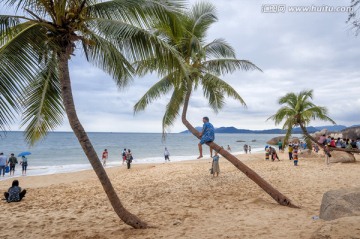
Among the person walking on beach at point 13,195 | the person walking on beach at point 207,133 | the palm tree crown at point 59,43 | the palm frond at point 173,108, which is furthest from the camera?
the palm frond at point 173,108

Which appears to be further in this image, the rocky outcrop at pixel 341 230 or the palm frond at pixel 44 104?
the palm frond at pixel 44 104

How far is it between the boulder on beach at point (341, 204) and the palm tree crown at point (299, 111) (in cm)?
1355

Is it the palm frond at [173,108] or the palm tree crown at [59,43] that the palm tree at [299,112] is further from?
the palm tree crown at [59,43]

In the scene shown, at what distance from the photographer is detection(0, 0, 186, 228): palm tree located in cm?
489

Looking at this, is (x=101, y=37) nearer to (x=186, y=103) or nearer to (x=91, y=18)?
(x=91, y=18)

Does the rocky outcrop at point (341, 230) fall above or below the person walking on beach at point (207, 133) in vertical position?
below

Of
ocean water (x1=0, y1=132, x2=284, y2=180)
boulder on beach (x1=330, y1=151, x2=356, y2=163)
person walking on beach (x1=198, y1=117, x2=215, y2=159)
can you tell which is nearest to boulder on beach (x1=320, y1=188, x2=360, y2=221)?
person walking on beach (x1=198, y1=117, x2=215, y2=159)

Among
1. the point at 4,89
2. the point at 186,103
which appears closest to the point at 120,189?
the point at 186,103

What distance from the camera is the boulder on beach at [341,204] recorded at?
4.94 metres

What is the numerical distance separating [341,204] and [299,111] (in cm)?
1467

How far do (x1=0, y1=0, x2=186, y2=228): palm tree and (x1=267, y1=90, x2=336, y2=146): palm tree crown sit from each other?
48.6 feet

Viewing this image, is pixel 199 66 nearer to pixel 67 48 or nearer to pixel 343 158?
pixel 67 48

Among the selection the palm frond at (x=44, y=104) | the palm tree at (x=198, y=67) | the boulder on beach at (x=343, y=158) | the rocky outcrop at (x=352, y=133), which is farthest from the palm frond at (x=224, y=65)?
the rocky outcrop at (x=352, y=133)

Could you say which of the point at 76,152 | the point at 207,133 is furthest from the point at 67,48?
the point at 76,152
